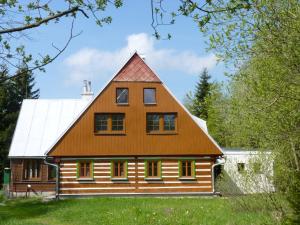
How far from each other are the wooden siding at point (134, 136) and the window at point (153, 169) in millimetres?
662

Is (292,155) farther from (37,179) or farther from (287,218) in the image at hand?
(37,179)

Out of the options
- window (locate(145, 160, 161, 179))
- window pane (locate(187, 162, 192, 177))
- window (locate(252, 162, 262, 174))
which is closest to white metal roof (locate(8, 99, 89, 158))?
window (locate(145, 160, 161, 179))

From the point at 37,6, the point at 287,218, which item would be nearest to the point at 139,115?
the point at 287,218

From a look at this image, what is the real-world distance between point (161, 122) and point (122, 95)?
307cm

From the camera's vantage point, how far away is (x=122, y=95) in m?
29.6

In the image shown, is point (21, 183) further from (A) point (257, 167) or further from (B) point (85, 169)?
(A) point (257, 167)

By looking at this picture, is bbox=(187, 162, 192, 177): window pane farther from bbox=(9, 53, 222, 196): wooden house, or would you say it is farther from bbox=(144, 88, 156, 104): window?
bbox=(144, 88, 156, 104): window

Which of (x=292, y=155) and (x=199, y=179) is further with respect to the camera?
(x=199, y=179)

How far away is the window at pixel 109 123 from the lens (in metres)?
29.2

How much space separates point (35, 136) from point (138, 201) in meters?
11.5

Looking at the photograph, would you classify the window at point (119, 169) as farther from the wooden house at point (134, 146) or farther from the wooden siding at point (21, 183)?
the wooden siding at point (21, 183)

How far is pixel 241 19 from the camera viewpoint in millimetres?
12781

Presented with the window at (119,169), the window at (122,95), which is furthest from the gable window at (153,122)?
the window at (119,169)

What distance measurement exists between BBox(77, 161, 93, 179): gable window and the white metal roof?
382 centimetres
